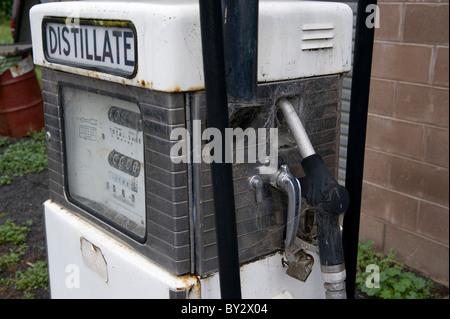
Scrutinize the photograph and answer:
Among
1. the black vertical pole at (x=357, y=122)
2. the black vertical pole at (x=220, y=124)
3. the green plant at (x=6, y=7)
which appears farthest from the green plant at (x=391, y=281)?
the green plant at (x=6, y=7)

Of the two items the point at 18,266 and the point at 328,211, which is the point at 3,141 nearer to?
the point at 18,266

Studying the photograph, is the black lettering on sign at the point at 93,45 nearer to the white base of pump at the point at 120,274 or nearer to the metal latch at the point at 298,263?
the white base of pump at the point at 120,274

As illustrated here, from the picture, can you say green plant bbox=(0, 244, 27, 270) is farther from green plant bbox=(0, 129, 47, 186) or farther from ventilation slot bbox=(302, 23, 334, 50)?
ventilation slot bbox=(302, 23, 334, 50)

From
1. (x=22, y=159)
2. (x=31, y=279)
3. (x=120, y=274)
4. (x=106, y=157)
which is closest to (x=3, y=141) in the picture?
(x=22, y=159)

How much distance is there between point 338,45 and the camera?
1.46 m

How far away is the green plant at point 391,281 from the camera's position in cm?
277

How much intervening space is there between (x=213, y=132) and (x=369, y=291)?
1950mm

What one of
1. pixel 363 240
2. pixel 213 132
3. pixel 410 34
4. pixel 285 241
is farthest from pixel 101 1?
pixel 363 240

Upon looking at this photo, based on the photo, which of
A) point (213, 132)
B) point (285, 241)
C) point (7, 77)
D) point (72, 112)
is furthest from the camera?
point (7, 77)

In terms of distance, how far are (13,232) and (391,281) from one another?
2.29 m

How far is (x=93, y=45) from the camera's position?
144 centimetres

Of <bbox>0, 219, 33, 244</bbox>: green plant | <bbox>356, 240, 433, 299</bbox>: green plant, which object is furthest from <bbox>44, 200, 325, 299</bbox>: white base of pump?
<bbox>0, 219, 33, 244</bbox>: green plant

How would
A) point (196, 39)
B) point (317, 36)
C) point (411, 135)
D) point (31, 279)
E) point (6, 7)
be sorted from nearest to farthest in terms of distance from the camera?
point (196, 39) < point (317, 36) < point (411, 135) < point (31, 279) < point (6, 7)
